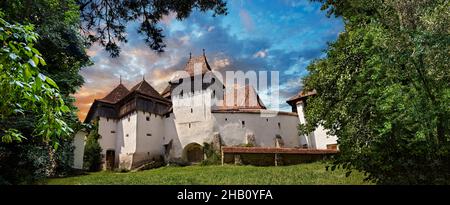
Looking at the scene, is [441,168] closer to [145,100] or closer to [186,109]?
[186,109]

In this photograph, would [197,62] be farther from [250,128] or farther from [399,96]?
[399,96]

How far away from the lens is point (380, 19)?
263 inches

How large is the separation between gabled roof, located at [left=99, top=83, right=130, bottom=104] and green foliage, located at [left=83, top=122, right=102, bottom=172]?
15.6 feet

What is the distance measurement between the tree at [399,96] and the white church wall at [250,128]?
21961 mm

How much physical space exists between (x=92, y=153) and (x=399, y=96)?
30.7m

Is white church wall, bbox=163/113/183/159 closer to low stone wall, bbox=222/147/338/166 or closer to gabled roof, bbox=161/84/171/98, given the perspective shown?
gabled roof, bbox=161/84/171/98

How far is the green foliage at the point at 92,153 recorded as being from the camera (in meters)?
29.3

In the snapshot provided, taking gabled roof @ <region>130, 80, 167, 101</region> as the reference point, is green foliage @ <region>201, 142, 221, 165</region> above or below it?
below

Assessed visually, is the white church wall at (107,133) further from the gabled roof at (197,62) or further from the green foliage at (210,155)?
the green foliage at (210,155)

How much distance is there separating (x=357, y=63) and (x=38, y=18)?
844 centimetres

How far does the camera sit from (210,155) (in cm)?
2767

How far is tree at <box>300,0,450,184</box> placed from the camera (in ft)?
16.4

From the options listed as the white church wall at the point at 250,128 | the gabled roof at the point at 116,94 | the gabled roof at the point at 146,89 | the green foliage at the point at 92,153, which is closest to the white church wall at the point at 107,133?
the green foliage at the point at 92,153

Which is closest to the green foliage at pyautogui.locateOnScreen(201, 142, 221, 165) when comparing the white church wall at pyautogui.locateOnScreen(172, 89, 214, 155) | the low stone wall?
the white church wall at pyautogui.locateOnScreen(172, 89, 214, 155)
